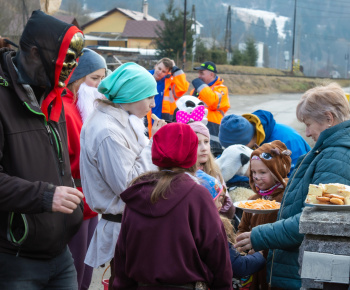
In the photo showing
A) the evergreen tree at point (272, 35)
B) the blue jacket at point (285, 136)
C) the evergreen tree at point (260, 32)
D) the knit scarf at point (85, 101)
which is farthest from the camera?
Result: the evergreen tree at point (260, 32)

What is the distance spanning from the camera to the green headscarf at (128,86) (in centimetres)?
374

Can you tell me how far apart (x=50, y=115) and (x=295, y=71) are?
75.4m

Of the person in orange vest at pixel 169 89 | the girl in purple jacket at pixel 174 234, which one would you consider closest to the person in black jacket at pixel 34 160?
the girl in purple jacket at pixel 174 234

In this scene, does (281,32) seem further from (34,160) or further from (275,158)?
(34,160)

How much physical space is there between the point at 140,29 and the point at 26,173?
79.0 m

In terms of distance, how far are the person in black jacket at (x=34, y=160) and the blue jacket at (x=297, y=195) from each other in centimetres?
110

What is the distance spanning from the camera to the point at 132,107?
380 centimetres

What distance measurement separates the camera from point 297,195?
311 cm

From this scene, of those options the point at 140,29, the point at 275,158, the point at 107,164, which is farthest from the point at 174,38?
the point at 107,164

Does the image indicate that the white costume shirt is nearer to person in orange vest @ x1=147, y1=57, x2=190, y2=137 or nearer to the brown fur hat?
the brown fur hat

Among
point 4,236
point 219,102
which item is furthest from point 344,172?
point 219,102

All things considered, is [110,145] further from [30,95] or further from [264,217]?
[264,217]

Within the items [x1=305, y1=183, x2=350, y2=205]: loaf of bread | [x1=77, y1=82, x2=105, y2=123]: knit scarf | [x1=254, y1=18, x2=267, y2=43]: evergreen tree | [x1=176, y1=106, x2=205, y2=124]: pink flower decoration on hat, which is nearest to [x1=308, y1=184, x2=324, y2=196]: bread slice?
[x1=305, y1=183, x2=350, y2=205]: loaf of bread

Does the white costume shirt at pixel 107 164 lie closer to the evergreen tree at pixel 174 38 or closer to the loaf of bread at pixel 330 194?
the loaf of bread at pixel 330 194
